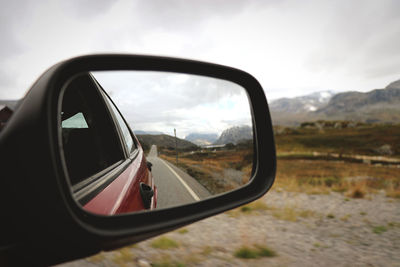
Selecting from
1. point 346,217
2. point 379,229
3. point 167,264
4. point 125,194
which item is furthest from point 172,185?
point 346,217

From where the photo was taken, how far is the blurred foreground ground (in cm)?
382

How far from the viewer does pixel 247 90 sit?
7.11 feet

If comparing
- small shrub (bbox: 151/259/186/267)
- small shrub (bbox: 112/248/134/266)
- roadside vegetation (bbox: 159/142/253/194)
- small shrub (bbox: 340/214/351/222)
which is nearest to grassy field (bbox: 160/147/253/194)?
roadside vegetation (bbox: 159/142/253/194)

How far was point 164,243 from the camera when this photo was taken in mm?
4340

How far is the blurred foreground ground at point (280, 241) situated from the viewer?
382 cm

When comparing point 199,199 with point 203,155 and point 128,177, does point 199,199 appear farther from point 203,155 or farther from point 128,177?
point 128,177

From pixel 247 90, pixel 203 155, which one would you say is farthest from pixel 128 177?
pixel 247 90

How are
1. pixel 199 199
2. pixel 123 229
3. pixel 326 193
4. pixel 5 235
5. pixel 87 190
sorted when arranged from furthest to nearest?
1. pixel 326 193
2. pixel 199 199
3. pixel 87 190
4. pixel 123 229
5. pixel 5 235

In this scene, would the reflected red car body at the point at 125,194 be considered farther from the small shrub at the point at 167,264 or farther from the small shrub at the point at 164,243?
the small shrub at the point at 164,243

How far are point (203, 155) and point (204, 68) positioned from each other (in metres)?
0.59

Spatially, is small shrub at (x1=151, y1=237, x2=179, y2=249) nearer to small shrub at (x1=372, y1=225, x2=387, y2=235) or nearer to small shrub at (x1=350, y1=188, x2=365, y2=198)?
small shrub at (x1=372, y1=225, x2=387, y2=235)

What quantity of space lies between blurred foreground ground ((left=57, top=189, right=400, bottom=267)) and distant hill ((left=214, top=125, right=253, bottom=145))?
2.40 m


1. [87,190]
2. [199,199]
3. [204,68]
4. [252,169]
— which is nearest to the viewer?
[87,190]

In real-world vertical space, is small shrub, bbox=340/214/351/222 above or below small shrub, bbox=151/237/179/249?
below
